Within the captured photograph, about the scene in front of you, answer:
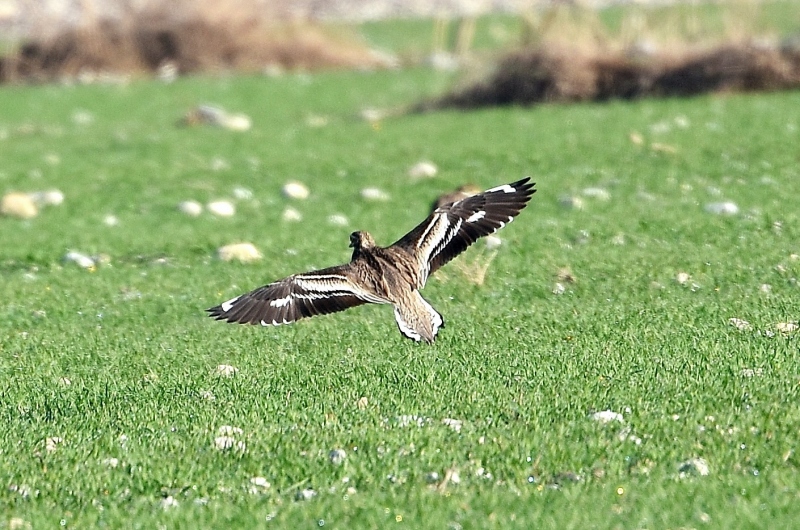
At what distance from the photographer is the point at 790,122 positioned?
1548 cm

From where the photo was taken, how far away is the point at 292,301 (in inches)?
284

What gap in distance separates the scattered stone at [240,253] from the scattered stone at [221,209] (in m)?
1.86

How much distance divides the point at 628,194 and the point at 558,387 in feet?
20.0

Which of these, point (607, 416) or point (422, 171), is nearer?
point (607, 416)

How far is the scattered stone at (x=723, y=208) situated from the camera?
11195 millimetres

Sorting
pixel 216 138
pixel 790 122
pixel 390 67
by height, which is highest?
pixel 790 122

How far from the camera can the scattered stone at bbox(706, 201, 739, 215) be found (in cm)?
1120

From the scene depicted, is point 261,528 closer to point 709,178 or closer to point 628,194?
point 628,194

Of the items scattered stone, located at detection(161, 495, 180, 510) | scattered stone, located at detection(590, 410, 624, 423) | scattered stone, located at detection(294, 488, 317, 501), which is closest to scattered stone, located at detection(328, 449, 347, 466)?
scattered stone, located at detection(294, 488, 317, 501)

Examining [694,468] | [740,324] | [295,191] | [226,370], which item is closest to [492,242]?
[740,324]

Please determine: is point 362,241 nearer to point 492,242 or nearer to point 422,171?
point 492,242

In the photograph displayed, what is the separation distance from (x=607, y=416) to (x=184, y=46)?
23.3 metres

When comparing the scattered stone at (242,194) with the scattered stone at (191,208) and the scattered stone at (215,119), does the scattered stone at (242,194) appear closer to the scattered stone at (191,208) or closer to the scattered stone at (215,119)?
the scattered stone at (191,208)

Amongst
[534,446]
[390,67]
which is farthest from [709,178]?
[390,67]
